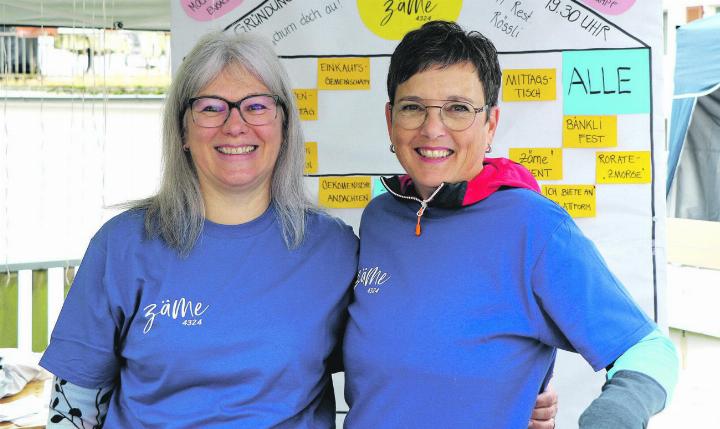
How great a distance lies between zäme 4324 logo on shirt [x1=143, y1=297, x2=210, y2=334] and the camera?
5.44 feet

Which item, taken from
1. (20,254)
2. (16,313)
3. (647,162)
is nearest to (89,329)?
(647,162)

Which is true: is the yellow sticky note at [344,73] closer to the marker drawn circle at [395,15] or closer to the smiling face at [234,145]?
the marker drawn circle at [395,15]

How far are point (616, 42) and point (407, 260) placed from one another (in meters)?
1.63

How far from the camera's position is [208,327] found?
1.65 metres

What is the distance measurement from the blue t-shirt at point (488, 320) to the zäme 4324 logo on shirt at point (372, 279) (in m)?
0.04

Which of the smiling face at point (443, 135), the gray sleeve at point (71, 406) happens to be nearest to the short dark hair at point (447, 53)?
the smiling face at point (443, 135)

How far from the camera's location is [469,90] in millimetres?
1596

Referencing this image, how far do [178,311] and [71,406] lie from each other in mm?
346

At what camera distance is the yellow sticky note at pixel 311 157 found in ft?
9.68

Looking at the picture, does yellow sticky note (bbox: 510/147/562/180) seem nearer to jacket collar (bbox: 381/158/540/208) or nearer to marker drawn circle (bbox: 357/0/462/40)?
marker drawn circle (bbox: 357/0/462/40)

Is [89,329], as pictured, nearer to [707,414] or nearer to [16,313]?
[16,313]

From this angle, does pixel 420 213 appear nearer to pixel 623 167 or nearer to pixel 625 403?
pixel 625 403

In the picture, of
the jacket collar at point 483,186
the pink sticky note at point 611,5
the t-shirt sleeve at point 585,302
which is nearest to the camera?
the t-shirt sleeve at point 585,302

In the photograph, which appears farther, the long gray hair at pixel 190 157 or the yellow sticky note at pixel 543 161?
the yellow sticky note at pixel 543 161
